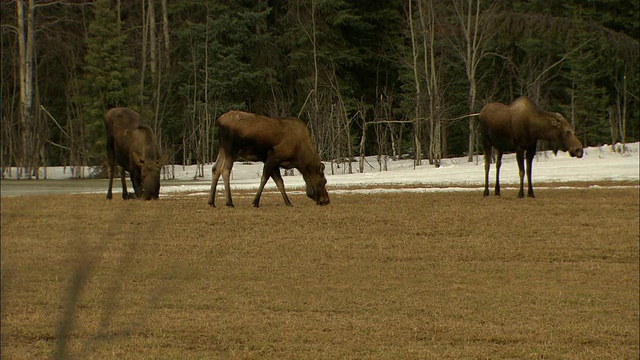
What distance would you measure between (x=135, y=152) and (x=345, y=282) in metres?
8.20

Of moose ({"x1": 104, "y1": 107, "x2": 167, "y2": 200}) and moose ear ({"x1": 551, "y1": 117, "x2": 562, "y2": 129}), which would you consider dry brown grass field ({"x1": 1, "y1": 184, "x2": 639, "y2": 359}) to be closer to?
moose ({"x1": 104, "y1": 107, "x2": 167, "y2": 200})

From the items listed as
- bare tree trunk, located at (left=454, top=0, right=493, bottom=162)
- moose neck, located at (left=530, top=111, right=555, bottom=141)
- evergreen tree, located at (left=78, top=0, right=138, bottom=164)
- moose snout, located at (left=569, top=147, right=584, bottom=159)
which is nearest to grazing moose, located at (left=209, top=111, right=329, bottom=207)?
moose neck, located at (left=530, top=111, right=555, bottom=141)

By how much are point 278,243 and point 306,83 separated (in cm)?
3098

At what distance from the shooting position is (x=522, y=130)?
744 inches

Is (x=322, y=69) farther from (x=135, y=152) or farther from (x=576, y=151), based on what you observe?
(x=135, y=152)

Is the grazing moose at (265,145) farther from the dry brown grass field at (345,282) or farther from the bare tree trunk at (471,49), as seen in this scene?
the bare tree trunk at (471,49)

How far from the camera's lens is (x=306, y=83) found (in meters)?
44.2

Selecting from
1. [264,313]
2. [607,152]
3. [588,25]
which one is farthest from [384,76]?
[264,313]

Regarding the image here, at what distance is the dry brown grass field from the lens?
26.0 feet

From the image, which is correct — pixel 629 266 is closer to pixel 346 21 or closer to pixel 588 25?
pixel 588 25

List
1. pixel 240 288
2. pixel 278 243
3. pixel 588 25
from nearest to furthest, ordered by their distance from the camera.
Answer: pixel 240 288, pixel 278 243, pixel 588 25

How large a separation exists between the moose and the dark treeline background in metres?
14.6

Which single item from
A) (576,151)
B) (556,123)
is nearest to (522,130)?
(556,123)

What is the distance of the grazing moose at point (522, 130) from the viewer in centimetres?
1891
